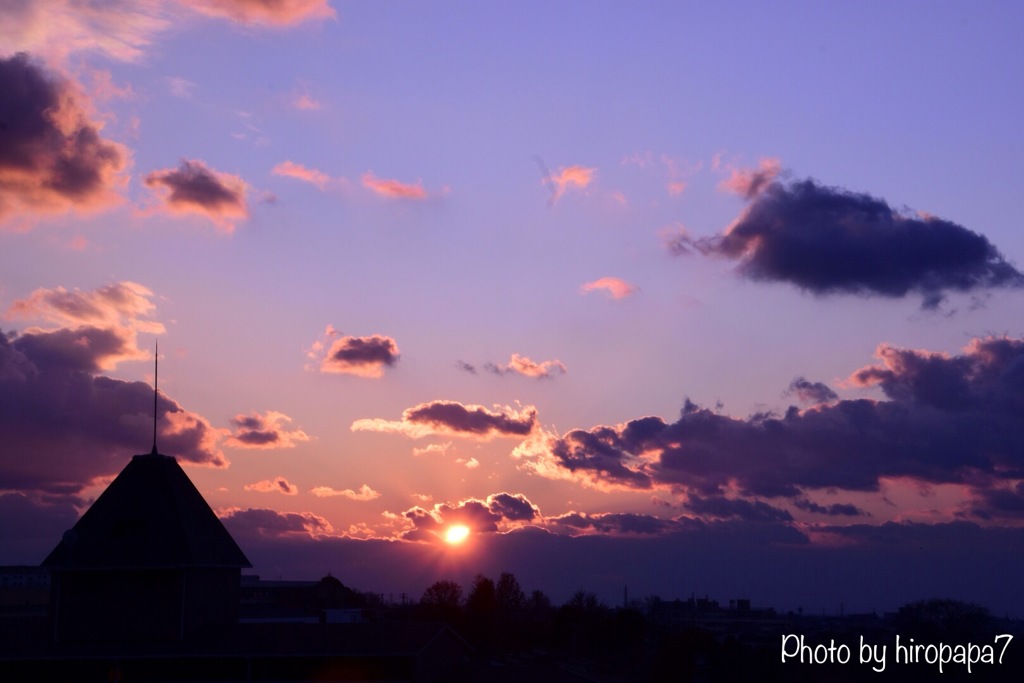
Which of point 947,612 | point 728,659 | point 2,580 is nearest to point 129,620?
point 728,659

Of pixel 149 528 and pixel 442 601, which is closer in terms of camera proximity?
pixel 149 528

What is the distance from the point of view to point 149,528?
54.6 m

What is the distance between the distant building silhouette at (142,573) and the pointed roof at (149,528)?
1.9 inches

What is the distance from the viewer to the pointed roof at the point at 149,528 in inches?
2095

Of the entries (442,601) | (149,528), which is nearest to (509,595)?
(442,601)

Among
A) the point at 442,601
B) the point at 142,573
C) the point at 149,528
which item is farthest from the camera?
the point at 442,601

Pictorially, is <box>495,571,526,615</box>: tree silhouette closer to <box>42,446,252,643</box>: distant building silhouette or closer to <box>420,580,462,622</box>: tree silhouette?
<box>420,580,462,622</box>: tree silhouette

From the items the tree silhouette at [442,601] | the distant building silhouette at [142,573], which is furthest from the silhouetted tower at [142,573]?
the tree silhouette at [442,601]

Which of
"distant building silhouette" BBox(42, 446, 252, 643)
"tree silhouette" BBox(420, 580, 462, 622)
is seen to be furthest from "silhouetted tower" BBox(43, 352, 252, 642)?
"tree silhouette" BBox(420, 580, 462, 622)

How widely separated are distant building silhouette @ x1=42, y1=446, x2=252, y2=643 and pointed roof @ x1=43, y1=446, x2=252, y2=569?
0.05m

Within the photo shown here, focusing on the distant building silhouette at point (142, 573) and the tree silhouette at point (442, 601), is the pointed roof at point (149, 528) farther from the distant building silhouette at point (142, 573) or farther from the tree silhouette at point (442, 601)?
the tree silhouette at point (442, 601)

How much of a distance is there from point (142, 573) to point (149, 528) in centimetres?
244

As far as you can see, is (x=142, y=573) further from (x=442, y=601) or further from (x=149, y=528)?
(x=442, y=601)

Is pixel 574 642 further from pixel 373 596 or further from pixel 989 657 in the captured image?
pixel 373 596
